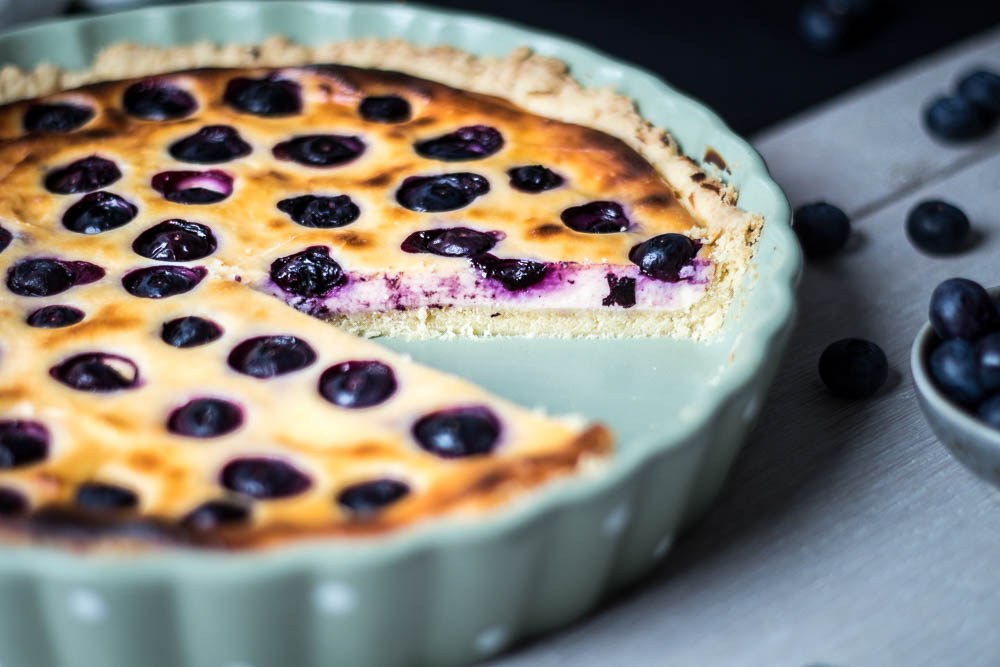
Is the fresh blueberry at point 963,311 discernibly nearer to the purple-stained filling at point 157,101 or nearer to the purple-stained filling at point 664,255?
the purple-stained filling at point 664,255

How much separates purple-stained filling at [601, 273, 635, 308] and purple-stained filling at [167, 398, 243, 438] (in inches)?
37.4

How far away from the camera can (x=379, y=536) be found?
1693 mm

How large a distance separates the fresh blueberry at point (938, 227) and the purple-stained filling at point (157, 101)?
6.07 ft

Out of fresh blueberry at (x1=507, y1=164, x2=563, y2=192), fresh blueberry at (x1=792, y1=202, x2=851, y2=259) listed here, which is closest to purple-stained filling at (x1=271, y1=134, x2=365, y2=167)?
fresh blueberry at (x1=507, y1=164, x2=563, y2=192)

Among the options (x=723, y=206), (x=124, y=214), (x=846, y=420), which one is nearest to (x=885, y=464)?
(x=846, y=420)

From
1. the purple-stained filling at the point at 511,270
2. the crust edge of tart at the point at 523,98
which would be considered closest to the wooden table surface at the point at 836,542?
the crust edge of tart at the point at 523,98

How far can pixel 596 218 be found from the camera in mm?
2705

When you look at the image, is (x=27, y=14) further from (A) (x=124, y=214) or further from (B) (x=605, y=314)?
(B) (x=605, y=314)

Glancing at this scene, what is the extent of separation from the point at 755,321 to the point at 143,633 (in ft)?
3.99

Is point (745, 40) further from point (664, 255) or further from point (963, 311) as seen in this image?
Answer: point (963, 311)

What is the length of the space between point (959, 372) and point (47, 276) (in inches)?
70.9

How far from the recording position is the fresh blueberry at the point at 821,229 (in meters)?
2.89

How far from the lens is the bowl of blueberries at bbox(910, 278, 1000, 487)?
206 cm

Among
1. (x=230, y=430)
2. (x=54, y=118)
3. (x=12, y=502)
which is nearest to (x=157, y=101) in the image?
(x=54, y=118)
